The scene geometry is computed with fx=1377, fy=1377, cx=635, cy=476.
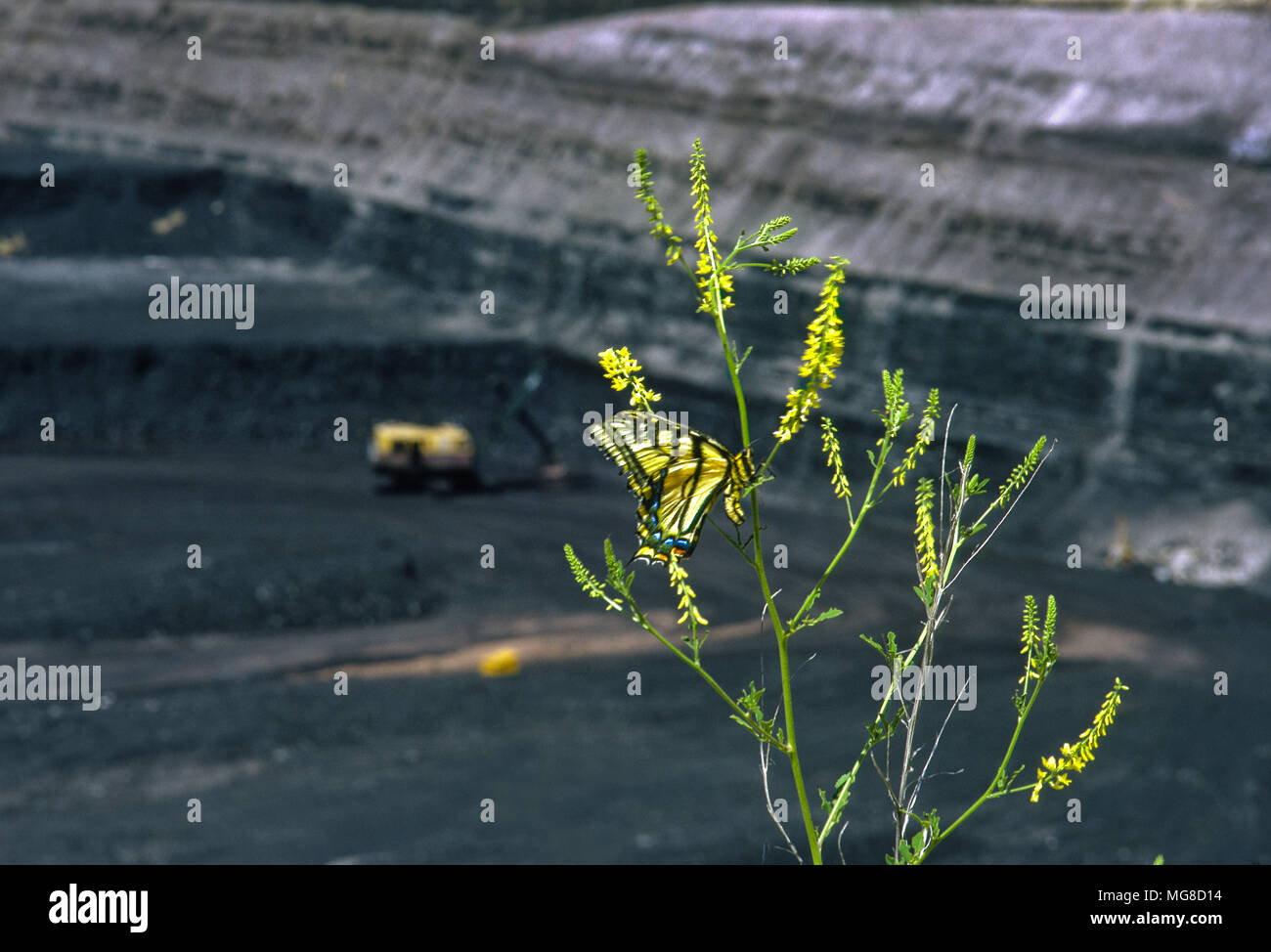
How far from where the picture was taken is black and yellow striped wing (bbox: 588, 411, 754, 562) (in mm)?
3057

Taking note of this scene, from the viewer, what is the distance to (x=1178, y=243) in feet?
95.5

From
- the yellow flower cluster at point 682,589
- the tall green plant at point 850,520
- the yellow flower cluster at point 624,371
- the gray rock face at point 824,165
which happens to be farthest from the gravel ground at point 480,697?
the yellow flower cluster at point 624,371

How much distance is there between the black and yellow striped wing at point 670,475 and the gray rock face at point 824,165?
26.5 meters

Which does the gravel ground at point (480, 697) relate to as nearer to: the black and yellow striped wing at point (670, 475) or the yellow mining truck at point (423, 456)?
the yellow mining truck at point (423, 456)

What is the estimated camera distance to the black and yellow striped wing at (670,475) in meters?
3.06

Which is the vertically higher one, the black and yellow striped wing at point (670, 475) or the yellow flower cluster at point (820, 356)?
the yellow flower cluster at point (820, 356)

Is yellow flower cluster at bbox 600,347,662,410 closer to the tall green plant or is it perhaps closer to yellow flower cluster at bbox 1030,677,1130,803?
the tall green plant

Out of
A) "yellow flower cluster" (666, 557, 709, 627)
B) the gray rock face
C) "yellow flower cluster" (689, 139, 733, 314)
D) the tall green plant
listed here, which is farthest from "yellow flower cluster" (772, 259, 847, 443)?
the gray rock face

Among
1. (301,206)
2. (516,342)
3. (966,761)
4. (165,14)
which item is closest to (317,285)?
(301,206)

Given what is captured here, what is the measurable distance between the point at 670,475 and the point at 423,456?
26544mm

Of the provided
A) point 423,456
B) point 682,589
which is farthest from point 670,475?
point 423,456

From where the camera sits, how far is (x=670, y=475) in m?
3.14

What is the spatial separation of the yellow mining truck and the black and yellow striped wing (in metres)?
26.3

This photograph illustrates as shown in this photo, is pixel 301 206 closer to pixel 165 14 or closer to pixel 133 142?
pixel 133 142
